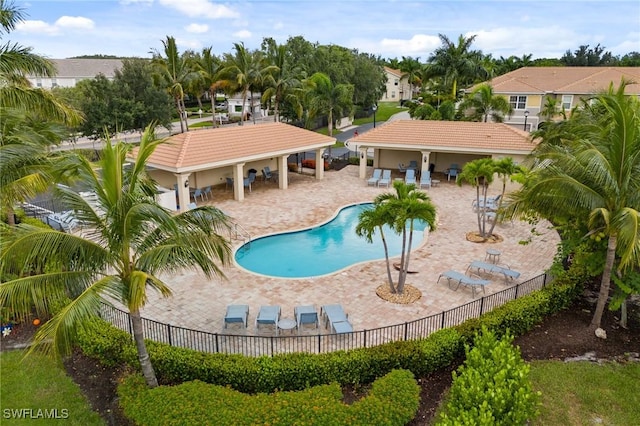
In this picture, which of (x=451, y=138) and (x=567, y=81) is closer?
(x=451, y=138)

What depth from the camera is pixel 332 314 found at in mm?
13086

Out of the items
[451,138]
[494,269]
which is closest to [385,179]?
[451,138]

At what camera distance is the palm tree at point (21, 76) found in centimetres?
1223

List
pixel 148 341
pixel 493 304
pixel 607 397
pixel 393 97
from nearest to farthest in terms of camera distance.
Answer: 1. pixel 607 397
2. pixel 148 341
3. pixel 493 304
4. pixel 393 97

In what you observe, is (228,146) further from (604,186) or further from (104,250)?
(604,186)

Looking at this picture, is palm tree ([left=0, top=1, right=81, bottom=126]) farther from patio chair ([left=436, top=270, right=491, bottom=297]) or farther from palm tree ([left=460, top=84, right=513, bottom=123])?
Result: palm tree ([left=460, top=84, right=513, bottom=123])

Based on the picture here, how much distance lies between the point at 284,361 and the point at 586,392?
23.5ft

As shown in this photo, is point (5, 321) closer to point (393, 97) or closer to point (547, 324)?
point (547, 324)

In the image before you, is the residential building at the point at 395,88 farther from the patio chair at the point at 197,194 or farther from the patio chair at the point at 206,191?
the patio chair at the point at 197,194

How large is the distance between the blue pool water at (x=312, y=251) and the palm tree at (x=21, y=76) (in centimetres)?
876

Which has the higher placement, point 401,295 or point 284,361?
point 284,361

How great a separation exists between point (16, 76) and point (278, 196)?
1603cm

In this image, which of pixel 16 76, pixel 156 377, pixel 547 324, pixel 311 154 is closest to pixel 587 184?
pixel 547 324

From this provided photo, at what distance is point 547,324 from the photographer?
1359 centimetres
